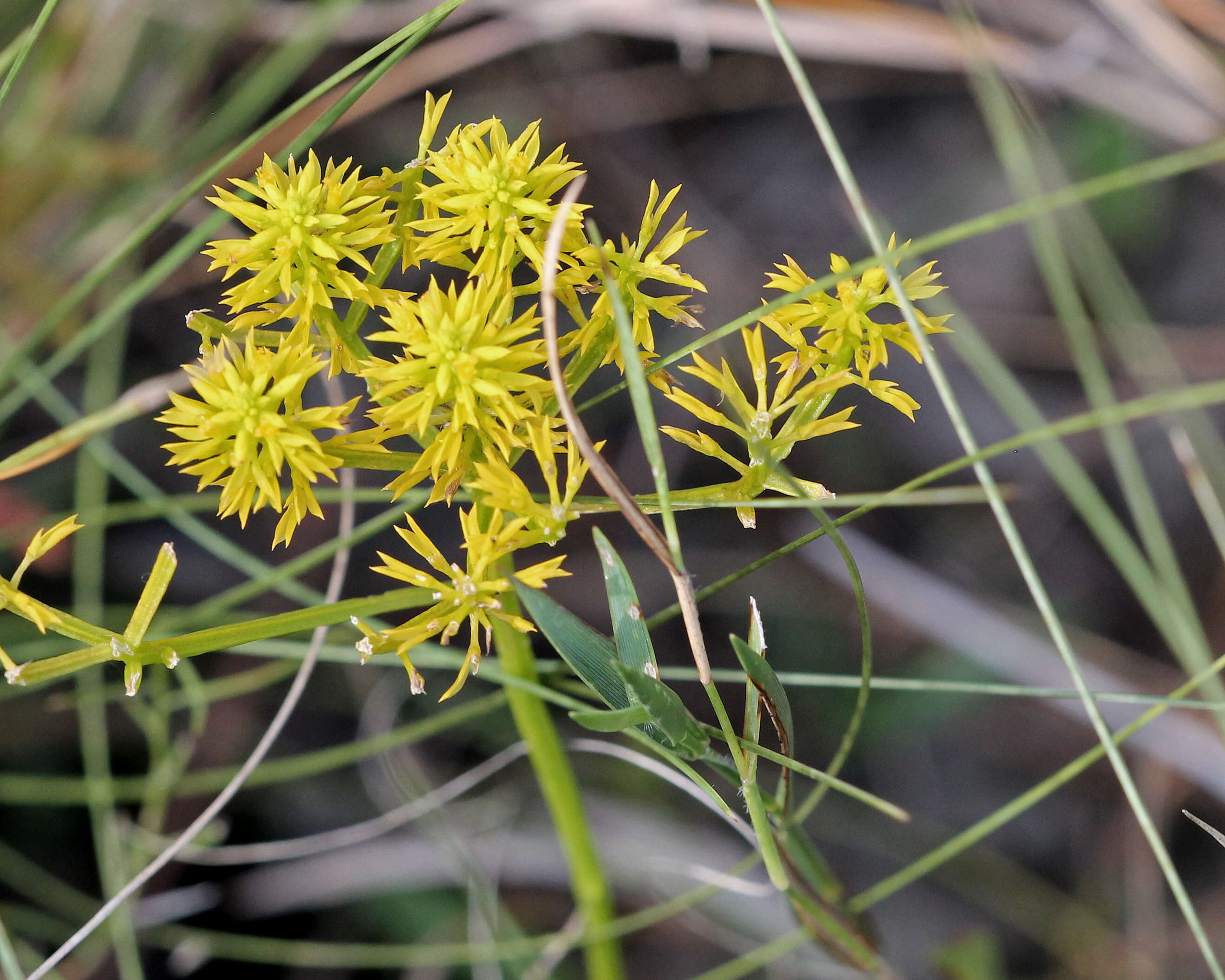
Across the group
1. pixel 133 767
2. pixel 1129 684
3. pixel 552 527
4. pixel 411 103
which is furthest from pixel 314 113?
pixel 1129 684

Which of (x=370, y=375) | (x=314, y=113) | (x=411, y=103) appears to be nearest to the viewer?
(x=370, y=375)

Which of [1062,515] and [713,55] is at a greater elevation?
[713,55]

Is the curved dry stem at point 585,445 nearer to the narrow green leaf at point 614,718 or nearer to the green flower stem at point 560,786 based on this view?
the narrow green leaf at point 614,718

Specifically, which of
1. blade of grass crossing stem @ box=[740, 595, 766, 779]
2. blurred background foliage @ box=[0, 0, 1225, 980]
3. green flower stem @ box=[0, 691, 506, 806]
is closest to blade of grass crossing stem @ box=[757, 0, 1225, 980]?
blade of grass crossing stem @ box=[740, 595, 766, 779]

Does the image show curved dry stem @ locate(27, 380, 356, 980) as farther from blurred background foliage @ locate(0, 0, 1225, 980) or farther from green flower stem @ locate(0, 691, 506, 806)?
blurred background foliage @ locate(0, 0, 1225, 980)

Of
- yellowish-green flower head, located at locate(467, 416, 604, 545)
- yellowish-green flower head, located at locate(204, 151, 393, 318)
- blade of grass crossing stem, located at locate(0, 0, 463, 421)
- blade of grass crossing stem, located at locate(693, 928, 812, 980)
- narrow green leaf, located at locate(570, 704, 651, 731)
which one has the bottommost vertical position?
blade of grass crossing stem, located at locate(693, 928, 812, 980)

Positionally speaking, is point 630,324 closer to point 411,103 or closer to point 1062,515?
point 411,103
